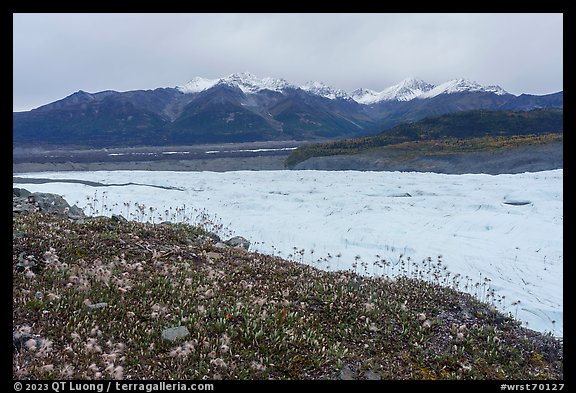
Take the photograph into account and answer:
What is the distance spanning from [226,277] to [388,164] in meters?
57.4

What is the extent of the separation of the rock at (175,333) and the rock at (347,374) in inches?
95.5

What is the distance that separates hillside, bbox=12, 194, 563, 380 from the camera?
19.8 feet

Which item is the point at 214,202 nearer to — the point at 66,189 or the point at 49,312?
the point at 66,189

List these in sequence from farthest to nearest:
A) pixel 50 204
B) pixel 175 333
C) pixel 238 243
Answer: pixel 50 204, pixel 238 243, pixel 175 333

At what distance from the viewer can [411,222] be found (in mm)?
24359

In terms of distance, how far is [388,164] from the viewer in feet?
210

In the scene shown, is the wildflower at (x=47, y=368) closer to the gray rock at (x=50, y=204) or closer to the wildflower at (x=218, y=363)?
the wildflower at (x=218, y=363)

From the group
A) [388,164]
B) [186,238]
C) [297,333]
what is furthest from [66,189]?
[388,164]

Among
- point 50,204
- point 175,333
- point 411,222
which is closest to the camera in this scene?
point 175,333

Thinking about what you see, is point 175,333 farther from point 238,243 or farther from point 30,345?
point 238,243

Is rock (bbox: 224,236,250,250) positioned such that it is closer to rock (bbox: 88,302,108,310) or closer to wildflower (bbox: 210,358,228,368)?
rock (bbox: 88,302,108,310)

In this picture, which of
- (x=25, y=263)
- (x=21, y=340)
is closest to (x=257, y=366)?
(x=21, y=340)

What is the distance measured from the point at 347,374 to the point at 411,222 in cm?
1913
